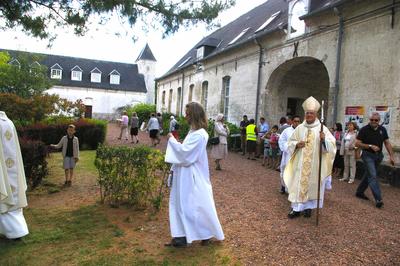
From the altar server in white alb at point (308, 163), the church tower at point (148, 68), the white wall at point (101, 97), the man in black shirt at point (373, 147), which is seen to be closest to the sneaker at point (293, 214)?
the altar server in white alb at point (308, 163)

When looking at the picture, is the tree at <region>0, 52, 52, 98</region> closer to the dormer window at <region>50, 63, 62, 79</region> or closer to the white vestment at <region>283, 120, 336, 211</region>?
the dormer window at <region>50, 63, 62, 79</region>

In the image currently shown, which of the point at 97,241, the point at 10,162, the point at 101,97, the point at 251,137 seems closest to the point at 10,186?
the point at 10,162

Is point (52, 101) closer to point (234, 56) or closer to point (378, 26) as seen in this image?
point (234, 56)

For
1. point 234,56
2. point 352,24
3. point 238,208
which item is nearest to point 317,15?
point 352,24

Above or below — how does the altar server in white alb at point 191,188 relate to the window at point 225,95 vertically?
below

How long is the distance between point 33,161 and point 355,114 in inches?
348

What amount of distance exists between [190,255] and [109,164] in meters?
2.48

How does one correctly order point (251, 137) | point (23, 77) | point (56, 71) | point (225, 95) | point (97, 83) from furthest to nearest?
point (97, 83) → point (56, 71) → point (23, 77) → point (225, 95) → point (251, 137)

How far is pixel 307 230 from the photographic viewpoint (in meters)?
5.33

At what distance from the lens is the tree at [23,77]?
24109 millimetres

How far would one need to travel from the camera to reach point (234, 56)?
19281 millimetres

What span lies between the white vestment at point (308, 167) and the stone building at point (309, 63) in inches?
179

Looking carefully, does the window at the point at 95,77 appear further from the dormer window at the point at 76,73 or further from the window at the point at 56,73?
the window at the point at 56,73

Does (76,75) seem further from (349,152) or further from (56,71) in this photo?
(349,152)
